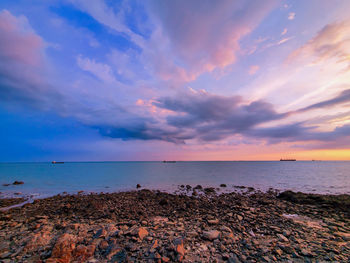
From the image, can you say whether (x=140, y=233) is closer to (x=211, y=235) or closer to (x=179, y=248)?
(x=179, y=248)

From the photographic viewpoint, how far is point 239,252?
618 centimetres

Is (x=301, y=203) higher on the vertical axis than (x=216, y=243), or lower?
lower

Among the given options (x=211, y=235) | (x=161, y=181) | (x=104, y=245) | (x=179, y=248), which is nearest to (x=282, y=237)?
(x=211, y=235)

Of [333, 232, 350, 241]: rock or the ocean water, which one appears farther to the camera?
the ocean water

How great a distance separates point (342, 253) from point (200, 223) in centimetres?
636

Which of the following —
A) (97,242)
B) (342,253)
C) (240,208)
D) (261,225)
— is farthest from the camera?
(240,208)

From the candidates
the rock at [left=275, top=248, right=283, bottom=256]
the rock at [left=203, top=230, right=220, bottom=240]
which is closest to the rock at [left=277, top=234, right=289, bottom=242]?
the rock at [left=275, top=248, right=283, bottom=256]

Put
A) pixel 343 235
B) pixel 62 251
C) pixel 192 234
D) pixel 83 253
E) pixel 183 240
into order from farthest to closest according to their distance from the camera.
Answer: pixel 343 235 → pixel 192 234 → pixel 183 240 → pixel 83 253 → pixel 62 251

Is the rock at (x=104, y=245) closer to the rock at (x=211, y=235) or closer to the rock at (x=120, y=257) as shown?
the rock at (x=120, y=257)

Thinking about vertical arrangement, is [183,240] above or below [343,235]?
above

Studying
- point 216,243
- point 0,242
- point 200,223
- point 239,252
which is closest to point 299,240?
point 239,252

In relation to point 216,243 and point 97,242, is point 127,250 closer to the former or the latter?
point 97,242

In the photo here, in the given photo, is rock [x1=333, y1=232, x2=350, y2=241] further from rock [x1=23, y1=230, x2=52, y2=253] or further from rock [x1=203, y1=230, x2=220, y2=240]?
rock [x1=23, y1=230, x2=52, y2=253]

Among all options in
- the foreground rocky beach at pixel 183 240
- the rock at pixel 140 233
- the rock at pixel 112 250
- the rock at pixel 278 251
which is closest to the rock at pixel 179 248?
the foreground rocky beach at pixel 183 240
